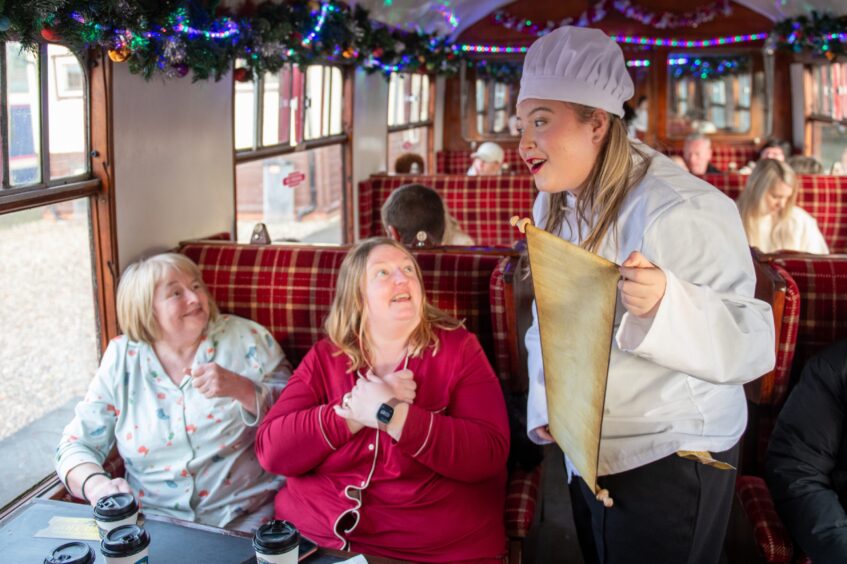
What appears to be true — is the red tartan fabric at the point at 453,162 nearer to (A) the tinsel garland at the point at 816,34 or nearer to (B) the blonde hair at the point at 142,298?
(A) the tinsel garland at the point at 816,34

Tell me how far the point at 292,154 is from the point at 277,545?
11.9 feet

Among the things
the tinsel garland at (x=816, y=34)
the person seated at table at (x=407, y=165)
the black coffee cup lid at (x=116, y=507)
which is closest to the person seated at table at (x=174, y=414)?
the black coffee cup lid at (x=116, y=507)

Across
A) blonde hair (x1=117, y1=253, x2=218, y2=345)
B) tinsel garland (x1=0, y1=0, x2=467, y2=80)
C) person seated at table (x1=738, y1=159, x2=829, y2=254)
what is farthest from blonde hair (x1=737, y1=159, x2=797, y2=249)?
blonde hair (x1=117, y1=253, x2=218, y2=345)

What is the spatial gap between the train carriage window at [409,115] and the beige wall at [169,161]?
3077mm

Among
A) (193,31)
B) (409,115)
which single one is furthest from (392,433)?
(409,115)

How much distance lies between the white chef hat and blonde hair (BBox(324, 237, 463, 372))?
864 millimetres

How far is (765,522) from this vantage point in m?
2.31

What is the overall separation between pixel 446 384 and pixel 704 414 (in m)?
0.87

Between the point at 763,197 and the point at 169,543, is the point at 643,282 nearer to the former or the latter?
the point at 169,543

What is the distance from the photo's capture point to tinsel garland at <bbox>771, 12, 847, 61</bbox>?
267 inches

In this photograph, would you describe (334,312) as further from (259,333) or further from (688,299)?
(688,299)

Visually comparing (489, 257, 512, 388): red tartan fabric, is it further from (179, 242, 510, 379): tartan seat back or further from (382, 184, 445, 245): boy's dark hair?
(382, 184, 445, 245): boy's dark hair

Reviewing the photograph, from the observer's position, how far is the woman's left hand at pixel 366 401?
2.23 meters

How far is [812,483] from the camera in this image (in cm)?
213
